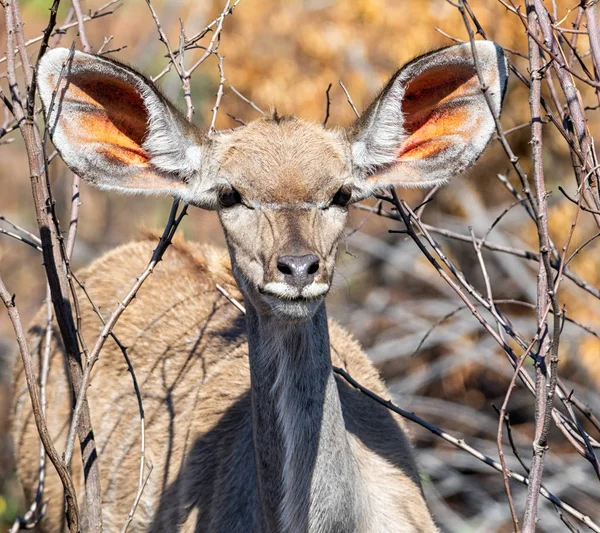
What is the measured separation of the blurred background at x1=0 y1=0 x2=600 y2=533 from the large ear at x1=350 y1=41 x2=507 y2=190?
2752mm

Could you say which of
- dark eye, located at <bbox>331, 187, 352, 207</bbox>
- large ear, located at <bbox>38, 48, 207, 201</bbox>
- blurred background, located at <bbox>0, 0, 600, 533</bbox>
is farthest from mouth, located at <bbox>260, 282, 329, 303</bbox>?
blurred background, located at <bbox>0, 0, 600, 533</bbox>

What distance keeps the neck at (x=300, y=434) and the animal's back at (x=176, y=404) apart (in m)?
0.43

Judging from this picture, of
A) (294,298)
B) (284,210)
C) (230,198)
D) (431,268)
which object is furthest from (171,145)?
(431,268)

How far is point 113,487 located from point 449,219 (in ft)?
13.0

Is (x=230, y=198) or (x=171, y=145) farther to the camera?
(x=171, y=145)

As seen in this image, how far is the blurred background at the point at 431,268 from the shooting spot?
705 cm

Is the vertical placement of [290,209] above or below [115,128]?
below

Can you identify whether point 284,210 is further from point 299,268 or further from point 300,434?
point 300,434

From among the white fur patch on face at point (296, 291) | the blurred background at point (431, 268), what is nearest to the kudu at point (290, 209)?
the white fur patch on face at point (296, 291)

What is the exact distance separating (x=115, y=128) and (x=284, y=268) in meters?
Result: 1.01

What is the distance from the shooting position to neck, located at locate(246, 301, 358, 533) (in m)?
3.60

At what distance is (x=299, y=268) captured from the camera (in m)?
3.20

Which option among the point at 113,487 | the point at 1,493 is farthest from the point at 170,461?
the point at 1,493

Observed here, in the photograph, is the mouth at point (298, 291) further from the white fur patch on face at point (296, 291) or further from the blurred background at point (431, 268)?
the blurred background at point (431, 268)
